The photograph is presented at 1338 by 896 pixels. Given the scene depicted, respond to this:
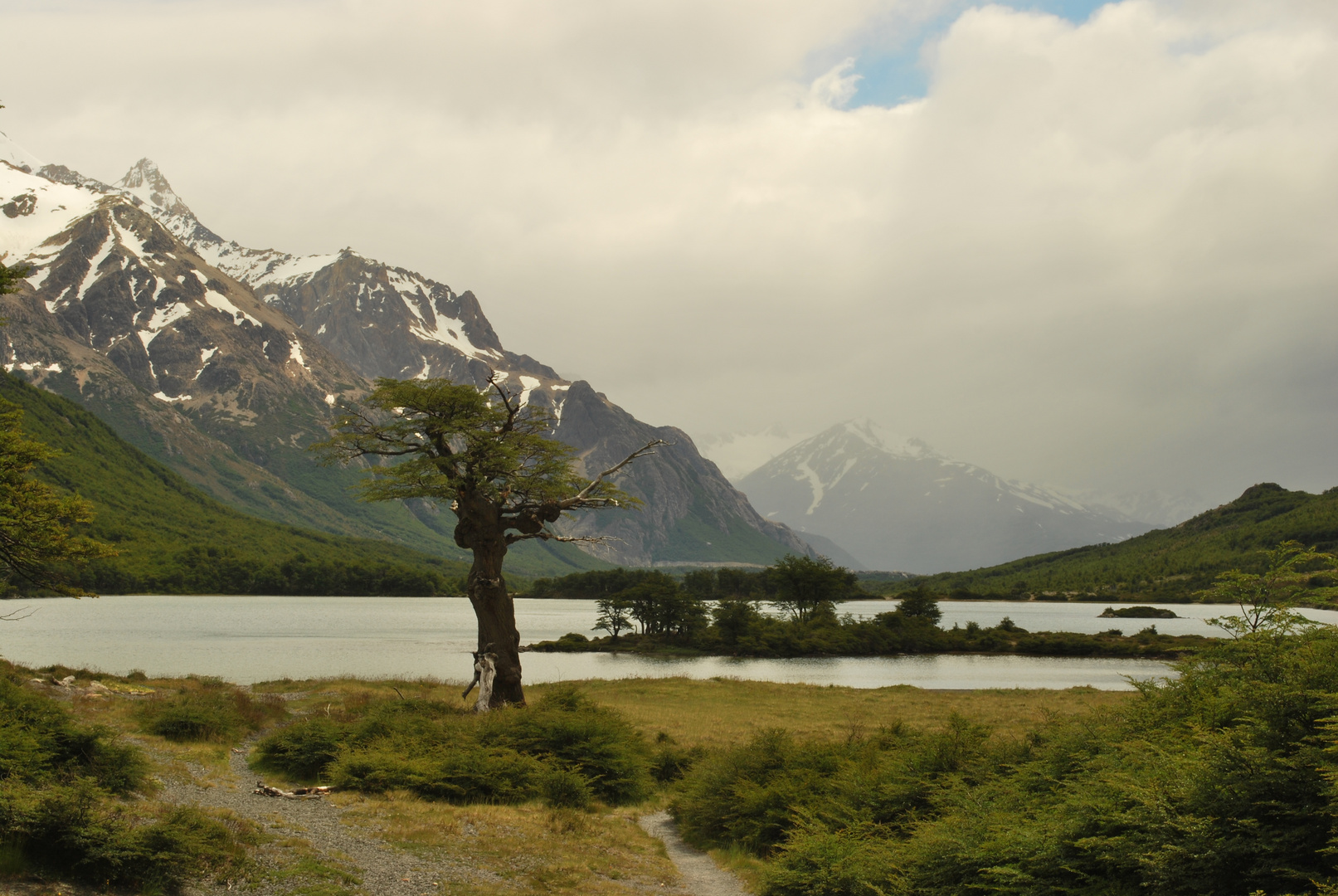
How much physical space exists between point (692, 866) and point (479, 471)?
51.8 ft

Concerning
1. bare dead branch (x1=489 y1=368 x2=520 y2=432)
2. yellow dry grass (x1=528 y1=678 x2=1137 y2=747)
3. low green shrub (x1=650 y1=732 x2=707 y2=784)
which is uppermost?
bare dead branch (x1=489 y1=368 x2=520 y2=432)

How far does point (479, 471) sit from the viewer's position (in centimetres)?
2788

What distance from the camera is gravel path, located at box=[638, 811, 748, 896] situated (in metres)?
13.7

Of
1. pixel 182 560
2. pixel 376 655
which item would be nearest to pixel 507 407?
pixel 376 655

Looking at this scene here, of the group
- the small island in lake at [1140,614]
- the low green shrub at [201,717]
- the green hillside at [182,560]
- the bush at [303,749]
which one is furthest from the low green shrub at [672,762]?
the green hillside at [182,560]

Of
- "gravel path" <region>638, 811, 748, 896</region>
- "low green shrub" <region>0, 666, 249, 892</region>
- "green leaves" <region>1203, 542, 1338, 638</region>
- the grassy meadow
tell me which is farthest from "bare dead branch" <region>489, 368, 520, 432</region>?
"green leaves" <region>1203, 542, 1338, 638</region>

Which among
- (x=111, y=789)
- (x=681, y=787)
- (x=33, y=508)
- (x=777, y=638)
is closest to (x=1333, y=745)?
(x=681, y=787)

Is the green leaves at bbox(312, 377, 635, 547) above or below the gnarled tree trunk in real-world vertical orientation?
above

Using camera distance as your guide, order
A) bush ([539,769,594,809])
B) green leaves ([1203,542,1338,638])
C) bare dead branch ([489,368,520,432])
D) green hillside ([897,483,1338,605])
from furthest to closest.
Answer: green hillside ([897,483,1338,605]) < bare dead branch ([489,368,520,432]) < bush ([539,769,594,809]) < green leaves ([1203,542,1338,638])

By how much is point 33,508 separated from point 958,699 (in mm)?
38613

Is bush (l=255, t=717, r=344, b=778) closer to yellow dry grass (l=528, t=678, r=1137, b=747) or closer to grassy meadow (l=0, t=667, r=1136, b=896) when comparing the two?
grassy meadow (l=0, t=667, r=1136, b=896)

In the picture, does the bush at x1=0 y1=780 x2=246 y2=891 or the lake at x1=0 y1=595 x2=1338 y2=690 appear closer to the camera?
the bush at x1=0 y1=780 x2=246 y2=891

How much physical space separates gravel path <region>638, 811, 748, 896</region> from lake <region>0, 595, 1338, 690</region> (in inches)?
888

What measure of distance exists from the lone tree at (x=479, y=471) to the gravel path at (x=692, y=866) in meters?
10.2
